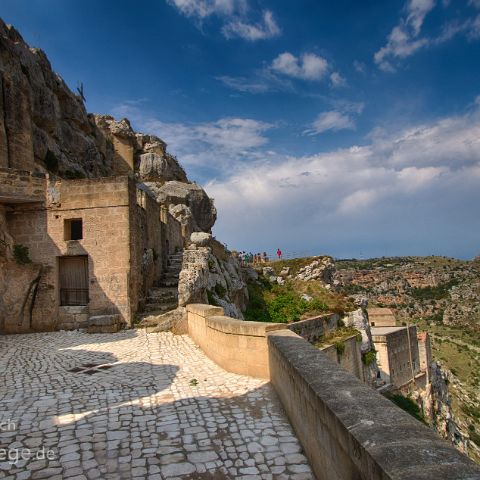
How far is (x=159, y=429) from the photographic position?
16.5 feet

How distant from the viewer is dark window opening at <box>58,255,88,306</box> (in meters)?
13.9

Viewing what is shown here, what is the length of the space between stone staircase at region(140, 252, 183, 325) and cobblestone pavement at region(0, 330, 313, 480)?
4720mm

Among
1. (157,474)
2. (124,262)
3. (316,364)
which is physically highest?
(124,262)

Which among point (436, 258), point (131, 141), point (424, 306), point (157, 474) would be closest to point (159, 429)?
point (157, 474)

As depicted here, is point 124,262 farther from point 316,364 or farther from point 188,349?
point 316,364

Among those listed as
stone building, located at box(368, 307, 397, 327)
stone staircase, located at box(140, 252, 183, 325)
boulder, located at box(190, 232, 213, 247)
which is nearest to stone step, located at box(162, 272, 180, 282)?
stone staircase, located at box(140, 252, 183, 325)

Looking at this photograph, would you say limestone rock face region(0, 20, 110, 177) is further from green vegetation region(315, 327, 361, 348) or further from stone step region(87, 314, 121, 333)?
green vegetation region(315, 327, 361, 348)

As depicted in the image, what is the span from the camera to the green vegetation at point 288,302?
2058 centimetres

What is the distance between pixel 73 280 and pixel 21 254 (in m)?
2.03

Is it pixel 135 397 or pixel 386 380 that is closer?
pixel 135 397

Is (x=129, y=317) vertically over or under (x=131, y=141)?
under

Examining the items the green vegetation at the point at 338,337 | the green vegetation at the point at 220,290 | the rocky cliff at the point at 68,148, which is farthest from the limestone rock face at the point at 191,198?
the green vegetation at the point at 338,337

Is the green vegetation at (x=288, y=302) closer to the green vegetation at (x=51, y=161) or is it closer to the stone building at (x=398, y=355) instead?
the stone building at (x=398, y=355)

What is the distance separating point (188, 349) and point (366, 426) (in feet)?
25.9
